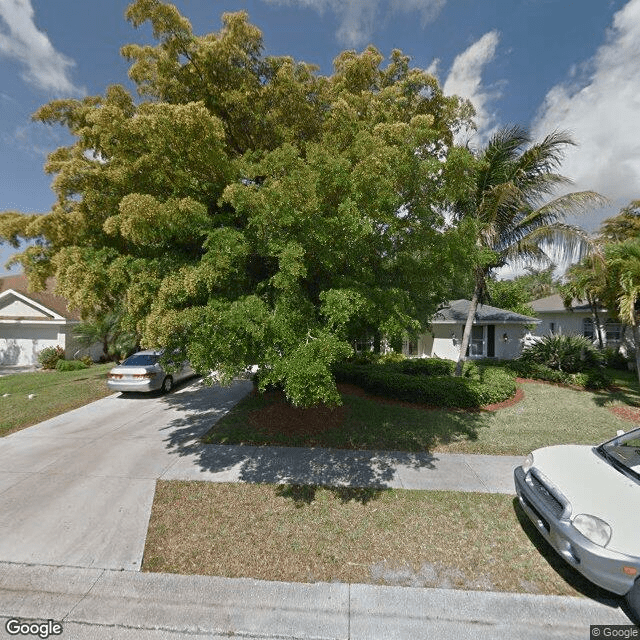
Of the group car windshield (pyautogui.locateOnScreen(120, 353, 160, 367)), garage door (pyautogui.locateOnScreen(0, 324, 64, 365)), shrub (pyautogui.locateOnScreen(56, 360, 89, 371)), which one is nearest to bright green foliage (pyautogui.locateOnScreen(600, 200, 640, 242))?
car windshield (pyautogui.locateOnScreen(120, 353, 160, 367))

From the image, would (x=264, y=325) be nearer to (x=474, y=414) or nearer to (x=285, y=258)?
(x=285, y=258)

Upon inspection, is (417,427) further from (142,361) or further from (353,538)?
(142,361)

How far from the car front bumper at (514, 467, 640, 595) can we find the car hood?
0.10 meters

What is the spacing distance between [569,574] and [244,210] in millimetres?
5630

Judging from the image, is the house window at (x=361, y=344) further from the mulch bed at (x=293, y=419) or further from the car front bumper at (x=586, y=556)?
the car front bumper at (x=586, y=556)

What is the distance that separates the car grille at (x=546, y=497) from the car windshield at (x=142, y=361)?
32.8 feet

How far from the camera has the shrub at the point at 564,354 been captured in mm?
12727

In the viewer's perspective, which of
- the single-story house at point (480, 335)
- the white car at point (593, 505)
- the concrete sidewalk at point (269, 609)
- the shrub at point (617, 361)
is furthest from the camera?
the single-story house at point (480, 335)

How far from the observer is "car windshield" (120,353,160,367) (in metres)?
10.5

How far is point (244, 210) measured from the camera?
4496mm

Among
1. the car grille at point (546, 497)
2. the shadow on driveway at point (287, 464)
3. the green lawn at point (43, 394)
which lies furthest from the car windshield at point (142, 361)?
the car grille at point (546, 497)

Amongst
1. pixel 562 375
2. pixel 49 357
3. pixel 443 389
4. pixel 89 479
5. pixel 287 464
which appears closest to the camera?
pixel 89 479

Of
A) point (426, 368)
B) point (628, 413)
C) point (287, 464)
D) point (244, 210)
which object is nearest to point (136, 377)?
point (287, 464)

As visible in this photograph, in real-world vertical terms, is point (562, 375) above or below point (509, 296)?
below
